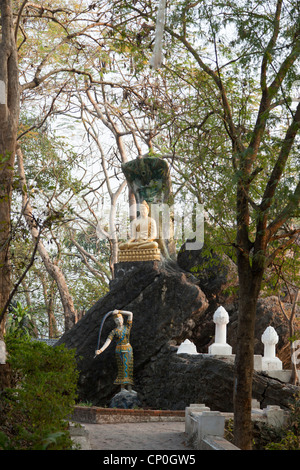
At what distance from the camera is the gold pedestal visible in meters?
13.4

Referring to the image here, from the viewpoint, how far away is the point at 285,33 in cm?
741

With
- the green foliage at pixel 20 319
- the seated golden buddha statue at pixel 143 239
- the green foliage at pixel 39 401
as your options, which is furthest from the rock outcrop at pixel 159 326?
the green foliage at pixel 20 319

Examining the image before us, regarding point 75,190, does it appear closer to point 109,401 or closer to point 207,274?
point 207,274

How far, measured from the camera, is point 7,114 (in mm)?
8289

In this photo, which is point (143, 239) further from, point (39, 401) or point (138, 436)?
point (39, 401)

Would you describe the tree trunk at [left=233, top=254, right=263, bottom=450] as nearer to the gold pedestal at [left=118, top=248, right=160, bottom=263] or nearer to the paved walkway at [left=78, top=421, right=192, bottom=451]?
the paved walkway at [left=78, top=421, right=192, bottom=451]

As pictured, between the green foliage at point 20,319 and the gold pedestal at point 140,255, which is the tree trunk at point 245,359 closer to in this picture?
the gold pedestal at point 140,255

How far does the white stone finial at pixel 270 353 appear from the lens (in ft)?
37.9

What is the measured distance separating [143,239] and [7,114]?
19.2 ft

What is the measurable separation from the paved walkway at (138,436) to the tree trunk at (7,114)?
2.01m

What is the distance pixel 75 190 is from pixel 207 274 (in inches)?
290

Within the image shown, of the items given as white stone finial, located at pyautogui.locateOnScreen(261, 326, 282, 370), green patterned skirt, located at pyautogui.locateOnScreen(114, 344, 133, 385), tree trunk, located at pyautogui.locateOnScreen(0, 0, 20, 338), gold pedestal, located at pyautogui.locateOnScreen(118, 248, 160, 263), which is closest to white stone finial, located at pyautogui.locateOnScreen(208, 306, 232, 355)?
white stone finial, located at pyautogui.locateOnScreen(261, 326, 282, 370)

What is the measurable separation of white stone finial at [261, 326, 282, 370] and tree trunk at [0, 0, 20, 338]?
5.69 m
